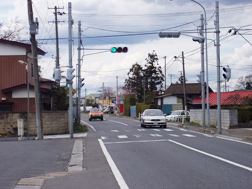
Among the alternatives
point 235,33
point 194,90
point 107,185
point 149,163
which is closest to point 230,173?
point 149,163

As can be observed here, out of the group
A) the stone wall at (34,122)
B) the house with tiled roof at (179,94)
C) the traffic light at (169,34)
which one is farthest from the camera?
the house with tiled roof at (179,94)

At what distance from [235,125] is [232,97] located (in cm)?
1367

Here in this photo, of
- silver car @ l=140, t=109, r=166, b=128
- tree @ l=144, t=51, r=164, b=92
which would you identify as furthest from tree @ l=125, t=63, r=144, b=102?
silver car @ l=140, t=109, r=166, b=128

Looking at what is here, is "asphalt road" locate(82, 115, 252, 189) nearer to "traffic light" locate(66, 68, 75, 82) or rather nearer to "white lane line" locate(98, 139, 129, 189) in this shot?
"white lane line" locate(98, 139, 129, 189)

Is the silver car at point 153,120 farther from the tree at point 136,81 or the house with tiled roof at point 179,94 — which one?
the tree at point 136,81

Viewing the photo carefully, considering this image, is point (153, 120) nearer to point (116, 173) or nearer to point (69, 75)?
point (69, 75)

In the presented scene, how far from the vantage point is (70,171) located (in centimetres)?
946

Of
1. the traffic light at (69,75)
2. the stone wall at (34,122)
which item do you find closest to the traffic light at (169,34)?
the traffic light at (69,75)

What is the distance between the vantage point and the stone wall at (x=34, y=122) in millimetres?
22922

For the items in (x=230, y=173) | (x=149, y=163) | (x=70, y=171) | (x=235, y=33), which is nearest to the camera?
(x=230, y=173)

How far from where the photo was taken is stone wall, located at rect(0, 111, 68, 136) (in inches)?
902

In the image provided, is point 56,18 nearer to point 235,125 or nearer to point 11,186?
point 235,125

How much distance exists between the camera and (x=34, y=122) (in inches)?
905

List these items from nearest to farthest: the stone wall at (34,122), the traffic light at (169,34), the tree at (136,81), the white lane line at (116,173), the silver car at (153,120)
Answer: the white lane line at (116,173), the traffic light at (169,34), the stone wall at (34,122), the silver car at (153,120), the tree at (136,81)
